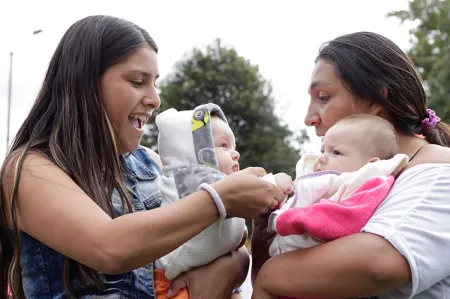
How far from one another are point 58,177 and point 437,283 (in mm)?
1551

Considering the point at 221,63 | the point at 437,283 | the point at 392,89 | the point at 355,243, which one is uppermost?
the point at 392,89

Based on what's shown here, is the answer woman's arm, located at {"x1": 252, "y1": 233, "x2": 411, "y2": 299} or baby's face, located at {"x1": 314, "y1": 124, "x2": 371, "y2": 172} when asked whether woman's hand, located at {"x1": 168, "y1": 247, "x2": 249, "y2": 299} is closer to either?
woman's arm, located at {"x1": 252, "y1": 233, "x2": 411, "y2": 299}

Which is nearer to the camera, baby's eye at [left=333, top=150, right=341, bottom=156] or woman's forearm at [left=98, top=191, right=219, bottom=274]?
woman's forearm at [left=98, top=191, right=219, bottom=274]

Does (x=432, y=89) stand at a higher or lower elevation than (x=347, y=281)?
lower

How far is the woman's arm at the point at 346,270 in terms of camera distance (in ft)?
7.05

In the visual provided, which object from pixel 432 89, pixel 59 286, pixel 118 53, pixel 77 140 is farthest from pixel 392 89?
pixel 432 89

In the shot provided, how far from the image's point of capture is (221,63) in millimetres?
28766

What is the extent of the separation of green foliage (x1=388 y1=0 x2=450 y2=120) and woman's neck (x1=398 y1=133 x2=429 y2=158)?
1767cm

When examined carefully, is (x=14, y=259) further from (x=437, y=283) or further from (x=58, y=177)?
(x=437, y=283)

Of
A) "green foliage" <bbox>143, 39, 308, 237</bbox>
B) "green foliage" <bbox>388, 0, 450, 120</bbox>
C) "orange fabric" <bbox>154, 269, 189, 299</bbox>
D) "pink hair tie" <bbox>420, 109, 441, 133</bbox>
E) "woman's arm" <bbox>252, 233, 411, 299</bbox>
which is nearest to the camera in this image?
"woman's arm" <bbox>252, 233, 411, 299</bbox>

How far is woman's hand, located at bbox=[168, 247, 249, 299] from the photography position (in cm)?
262

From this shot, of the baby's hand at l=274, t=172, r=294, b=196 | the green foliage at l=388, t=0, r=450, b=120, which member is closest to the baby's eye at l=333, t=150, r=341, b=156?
the baby's hand at l=274, t=172, r=294, b=196

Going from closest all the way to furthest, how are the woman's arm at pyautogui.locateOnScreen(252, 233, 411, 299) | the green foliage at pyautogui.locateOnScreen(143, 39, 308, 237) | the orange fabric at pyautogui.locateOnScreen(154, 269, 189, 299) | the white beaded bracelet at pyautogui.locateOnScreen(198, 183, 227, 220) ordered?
the woman's arm at pyautogui.locateOnScreen(252, 233, 411, 299), the white beaded bracelet at pyautogui.locateOnScreen(198, 183, 227, 220), the orange fabric at pyautogui.locateOnScreen(154, 269, 189, 299), the green foliage at pyautogui.locateOnScreen(143, 39, 308, 237)

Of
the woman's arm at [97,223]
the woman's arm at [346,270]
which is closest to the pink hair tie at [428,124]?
the woman's arm at [346,270]
